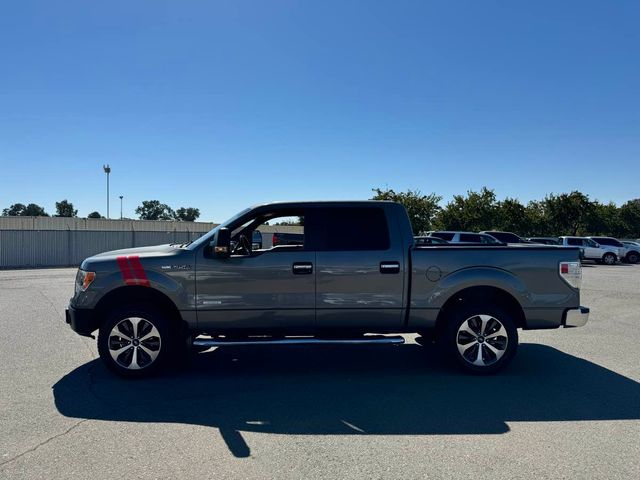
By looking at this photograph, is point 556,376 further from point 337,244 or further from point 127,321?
point 127,321

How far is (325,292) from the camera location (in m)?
5.46

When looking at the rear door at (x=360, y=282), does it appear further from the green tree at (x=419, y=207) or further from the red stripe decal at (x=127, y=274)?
the green tree at (x=419, y=207)

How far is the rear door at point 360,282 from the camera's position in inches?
215

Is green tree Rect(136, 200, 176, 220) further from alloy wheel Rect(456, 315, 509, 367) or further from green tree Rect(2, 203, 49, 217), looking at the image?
alloy wheel Rect(456, 315, 509, 367)

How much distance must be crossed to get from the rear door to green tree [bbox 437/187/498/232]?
42950mm

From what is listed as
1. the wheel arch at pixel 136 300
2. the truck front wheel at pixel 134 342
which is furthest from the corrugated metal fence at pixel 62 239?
the truck front wheel at pixel 134 342

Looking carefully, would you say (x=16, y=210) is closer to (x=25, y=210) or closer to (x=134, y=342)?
(x=25, y=210)

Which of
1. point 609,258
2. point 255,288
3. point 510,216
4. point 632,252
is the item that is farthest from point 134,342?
point 510,216

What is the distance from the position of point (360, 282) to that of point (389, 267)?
14.7 inches

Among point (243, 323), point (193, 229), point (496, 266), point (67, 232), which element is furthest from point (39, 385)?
point (193, 229)

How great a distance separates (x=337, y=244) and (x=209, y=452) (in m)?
2.71

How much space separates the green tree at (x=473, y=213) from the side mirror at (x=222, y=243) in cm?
4377

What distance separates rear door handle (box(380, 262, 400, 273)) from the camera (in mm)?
5465

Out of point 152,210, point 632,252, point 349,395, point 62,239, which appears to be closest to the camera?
point 349,395
